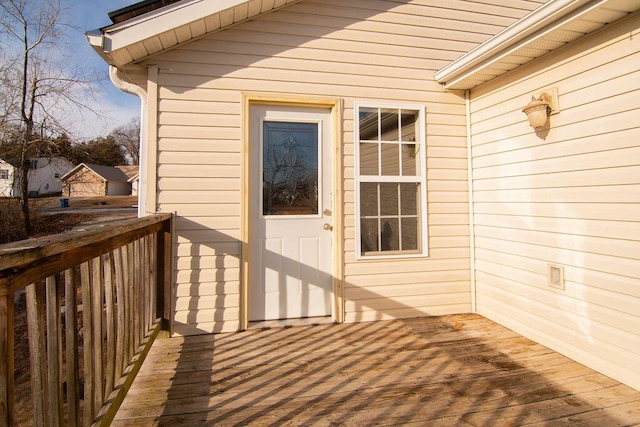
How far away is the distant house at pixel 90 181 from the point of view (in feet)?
104

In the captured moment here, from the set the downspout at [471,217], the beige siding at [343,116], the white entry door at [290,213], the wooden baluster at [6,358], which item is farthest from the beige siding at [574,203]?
the wooden baluster at [6,358]

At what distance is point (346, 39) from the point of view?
3287mm

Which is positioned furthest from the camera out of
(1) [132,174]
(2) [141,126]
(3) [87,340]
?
(1) [132,174]

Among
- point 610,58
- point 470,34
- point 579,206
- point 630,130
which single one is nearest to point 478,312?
point 579,206

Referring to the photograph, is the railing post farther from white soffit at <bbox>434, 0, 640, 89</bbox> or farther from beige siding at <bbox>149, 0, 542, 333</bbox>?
white soffit at <bbox>434, 0, 640, 89</bbox>

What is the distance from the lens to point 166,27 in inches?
105

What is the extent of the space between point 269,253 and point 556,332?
235 cm

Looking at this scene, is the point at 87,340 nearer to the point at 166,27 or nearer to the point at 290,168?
the point at 290,168

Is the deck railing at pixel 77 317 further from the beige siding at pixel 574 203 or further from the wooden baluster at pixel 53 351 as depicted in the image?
the beige siding at pixel 574 203

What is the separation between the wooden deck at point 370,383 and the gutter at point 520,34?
2258mm

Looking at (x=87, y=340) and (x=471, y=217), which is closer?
(x=87, y=340)

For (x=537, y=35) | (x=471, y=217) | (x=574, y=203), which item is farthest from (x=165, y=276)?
(x=537, y=35)

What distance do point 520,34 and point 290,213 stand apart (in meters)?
2.24

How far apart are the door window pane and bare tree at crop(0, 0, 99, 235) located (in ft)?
37.9
